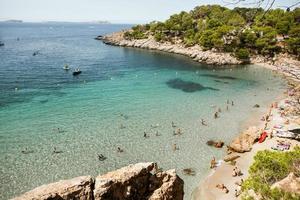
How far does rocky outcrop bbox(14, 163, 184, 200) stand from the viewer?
9258mm

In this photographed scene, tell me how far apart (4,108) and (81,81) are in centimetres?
1998

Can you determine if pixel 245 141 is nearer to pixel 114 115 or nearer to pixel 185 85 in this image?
pixel 114 115

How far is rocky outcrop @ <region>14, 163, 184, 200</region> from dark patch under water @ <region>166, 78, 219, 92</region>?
42.8 m

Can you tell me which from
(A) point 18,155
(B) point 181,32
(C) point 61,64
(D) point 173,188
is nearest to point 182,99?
(A) point 18,155

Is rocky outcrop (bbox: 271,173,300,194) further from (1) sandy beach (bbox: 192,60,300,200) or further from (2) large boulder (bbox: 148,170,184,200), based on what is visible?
(1) sandy beach (bbox: 192,60,300,200)

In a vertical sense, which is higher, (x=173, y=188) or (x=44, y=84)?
(x=173, y=188)

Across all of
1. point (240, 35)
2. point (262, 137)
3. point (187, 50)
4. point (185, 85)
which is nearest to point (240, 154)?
point (262, 137)

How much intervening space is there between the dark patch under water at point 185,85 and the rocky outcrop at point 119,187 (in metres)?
42.8

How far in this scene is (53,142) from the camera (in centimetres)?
3142

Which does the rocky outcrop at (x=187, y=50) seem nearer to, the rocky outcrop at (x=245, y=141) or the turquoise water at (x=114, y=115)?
the turquoise water at (x=114, y=115)

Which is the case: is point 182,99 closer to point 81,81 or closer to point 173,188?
point 81,81

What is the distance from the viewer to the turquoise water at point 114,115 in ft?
89.7

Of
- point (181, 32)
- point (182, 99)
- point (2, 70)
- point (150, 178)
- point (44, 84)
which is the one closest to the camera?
point (150, 178)

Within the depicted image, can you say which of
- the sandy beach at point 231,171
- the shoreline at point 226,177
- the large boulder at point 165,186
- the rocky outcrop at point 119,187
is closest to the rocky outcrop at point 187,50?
the sandy beach at point 231,171
